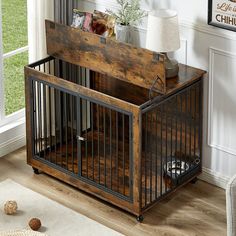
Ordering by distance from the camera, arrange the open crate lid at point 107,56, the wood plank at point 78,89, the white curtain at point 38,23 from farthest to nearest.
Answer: the white curtain at point 38,23, the open crate lid at point 107,56, the wood plank at point 78,89

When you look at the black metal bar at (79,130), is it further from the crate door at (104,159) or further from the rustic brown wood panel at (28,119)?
the rustic brown wood panel at (28,119)

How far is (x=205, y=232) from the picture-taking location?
4281 millimetres

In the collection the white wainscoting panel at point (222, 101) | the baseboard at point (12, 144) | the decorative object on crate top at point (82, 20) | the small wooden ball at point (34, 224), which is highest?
the decorative object on crate top at point (82, 20)

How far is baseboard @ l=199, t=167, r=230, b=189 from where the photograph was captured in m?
4.74

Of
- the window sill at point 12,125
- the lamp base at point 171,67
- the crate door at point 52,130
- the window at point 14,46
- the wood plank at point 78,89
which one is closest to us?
the wood plank at point 78,89

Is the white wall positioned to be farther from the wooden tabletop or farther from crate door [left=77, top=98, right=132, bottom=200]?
crate door [left=77, top=98, right=132, bottom=200]

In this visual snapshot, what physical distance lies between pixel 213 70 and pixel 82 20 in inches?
36.0

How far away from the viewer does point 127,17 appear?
4652 millimetres

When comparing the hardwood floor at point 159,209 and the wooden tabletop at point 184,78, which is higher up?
the wooden tabletop at point 184,78

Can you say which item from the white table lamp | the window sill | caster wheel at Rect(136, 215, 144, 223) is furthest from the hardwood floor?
the white table lamp

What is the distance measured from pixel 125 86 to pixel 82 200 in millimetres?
800

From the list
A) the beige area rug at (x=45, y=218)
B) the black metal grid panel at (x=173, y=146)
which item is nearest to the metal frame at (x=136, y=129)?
the black metal grid panel at (x=173, y=146)

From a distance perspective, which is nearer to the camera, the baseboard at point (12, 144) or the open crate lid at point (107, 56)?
the open crate lid at point (107, 56)

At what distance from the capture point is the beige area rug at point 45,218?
4.25 meters
